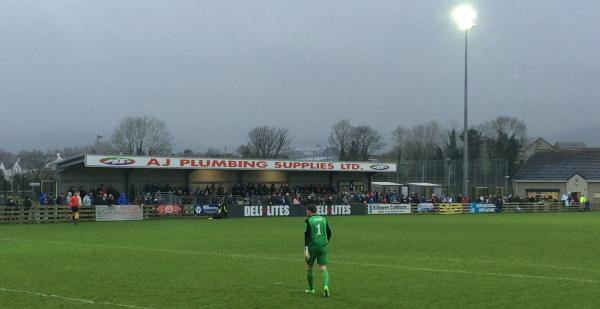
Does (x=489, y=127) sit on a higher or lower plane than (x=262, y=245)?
higher

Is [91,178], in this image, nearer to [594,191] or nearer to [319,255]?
[319,255]

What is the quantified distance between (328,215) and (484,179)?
41894 mm

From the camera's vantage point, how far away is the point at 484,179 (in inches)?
3445

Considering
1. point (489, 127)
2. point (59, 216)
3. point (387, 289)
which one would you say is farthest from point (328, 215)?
point (489, 127)

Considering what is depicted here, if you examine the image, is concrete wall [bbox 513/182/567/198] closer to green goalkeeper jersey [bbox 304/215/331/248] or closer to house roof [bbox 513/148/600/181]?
house roof [bbox 513/148/600/181]

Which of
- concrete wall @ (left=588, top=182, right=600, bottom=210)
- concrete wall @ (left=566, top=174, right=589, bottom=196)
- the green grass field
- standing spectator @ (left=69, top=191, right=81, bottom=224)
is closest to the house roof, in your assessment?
concrete wall @ (left=566, top=174, right=589, bottom=196)

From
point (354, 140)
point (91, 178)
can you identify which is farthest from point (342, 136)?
point (91, 178)

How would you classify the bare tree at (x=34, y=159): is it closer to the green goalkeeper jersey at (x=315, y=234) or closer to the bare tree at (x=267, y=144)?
the bare tree at (x=267, y=144)

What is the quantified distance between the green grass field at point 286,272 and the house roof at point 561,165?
195ft

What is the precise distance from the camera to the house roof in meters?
81.4

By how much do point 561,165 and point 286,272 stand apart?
75.3m

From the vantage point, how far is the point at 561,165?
8350 cm

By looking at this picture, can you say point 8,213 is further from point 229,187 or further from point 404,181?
point 404,181

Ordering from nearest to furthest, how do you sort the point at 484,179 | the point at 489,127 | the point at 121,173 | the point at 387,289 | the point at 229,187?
the point at 387,289 < the point at 121,173 < the point at 229,187 < the point at 484,179 < the point at 489,127
